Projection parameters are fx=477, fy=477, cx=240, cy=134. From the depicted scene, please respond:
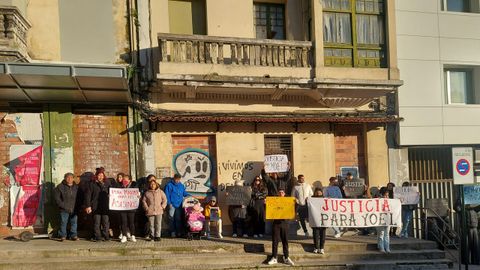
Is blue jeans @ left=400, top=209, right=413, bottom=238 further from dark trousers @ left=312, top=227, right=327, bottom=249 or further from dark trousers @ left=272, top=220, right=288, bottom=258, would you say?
dark trousers @ left=272, top=220, right=288, bottom=258

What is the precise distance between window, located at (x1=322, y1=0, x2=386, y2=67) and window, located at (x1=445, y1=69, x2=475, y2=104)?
330cm

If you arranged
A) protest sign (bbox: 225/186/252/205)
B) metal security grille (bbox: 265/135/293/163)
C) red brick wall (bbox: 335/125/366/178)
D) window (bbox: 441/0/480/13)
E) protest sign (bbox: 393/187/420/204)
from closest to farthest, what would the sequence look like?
protest sign (bbox: 225/186/252/205) → protest sign (bbox: 393/187/420/204) → metal security grille (bbox: 265/135/293/163) → red brick wall (bbox: 335/125/366/178) → window (bbox: 441/0/480/13)

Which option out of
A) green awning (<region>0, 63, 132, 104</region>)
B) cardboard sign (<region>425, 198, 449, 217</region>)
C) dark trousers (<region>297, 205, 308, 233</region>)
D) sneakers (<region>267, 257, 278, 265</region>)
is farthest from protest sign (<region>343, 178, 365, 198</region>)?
green awning (<region>0, 63, 132, 104</region>)

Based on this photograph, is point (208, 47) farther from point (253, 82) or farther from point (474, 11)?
point (474, 11)

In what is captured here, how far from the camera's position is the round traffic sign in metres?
11.8

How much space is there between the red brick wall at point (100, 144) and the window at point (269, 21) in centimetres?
517

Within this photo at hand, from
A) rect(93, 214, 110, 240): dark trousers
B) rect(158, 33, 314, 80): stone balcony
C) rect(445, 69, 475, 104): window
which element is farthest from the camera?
rect(445, 69, 475, 104): window

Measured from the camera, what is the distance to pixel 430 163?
16297 mm

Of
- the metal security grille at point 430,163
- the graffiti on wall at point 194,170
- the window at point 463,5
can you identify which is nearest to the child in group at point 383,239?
the metal security grille at point 430,163

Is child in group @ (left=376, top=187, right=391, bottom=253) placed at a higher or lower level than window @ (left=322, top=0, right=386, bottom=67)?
lower

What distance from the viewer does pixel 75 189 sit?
1241 cm

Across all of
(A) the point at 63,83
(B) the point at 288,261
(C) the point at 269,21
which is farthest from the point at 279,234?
(C) the point at 269,21

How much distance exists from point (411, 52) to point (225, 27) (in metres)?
6.25

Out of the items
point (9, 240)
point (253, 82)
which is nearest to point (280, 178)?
point (253, 82)
